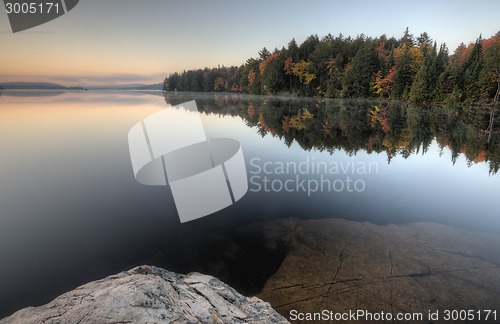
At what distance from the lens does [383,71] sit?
240 ft

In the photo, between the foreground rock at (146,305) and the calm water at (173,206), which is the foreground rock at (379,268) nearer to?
the calm water at (173,206)

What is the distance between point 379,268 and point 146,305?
5.30 meters

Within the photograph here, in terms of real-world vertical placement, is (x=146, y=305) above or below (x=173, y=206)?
above

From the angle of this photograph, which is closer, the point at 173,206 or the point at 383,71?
the point at 173,206

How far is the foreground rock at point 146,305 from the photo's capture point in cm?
291

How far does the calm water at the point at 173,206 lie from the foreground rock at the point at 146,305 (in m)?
1.68

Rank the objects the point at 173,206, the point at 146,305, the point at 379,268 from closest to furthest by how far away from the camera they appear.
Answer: the point at 146,305 < the point at 379,268 < the point at 173,206

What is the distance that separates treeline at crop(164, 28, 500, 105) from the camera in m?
57.1

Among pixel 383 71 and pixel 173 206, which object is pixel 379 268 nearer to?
pixel 173 206

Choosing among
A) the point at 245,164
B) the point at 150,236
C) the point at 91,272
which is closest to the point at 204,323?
the point at 91,272

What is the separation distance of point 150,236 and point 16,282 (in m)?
2.80

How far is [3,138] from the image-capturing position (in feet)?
61.6

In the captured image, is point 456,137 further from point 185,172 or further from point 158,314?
point 158,314

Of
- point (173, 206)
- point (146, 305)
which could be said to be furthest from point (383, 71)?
point (146, 305)
